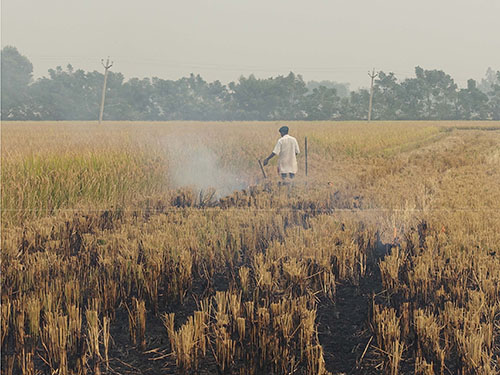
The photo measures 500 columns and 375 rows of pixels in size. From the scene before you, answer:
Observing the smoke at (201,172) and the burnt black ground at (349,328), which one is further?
the smoke at (201,172)

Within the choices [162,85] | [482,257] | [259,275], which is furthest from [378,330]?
[162,85]

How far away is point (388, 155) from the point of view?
16125mm

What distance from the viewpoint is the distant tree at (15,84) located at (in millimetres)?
51406

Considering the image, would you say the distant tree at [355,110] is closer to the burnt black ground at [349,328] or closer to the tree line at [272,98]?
the tree line at [272,98]

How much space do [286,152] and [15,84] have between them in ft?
213

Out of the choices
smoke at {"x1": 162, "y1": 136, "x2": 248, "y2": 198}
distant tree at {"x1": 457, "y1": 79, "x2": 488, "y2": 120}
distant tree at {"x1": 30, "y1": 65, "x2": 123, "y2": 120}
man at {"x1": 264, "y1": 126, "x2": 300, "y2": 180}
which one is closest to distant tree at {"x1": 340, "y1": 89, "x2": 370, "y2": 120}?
distant tree at {"x1": 457, "y1": 79, "x2": 488, "y2": 120}

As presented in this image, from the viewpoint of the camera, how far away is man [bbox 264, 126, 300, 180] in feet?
30.6

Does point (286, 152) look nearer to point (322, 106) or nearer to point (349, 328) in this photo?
point (349, 328)

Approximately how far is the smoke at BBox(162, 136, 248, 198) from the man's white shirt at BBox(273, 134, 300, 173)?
54.4 inches

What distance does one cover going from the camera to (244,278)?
4102mm

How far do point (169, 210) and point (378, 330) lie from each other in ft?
14.8

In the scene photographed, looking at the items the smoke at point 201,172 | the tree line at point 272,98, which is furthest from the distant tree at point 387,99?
the smoke at point 201,172

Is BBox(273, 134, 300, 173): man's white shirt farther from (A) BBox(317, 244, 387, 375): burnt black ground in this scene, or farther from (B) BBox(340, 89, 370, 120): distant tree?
(B) BBox(340, 89, 370, 120): distant tree

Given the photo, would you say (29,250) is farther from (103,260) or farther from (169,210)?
(169,210)
